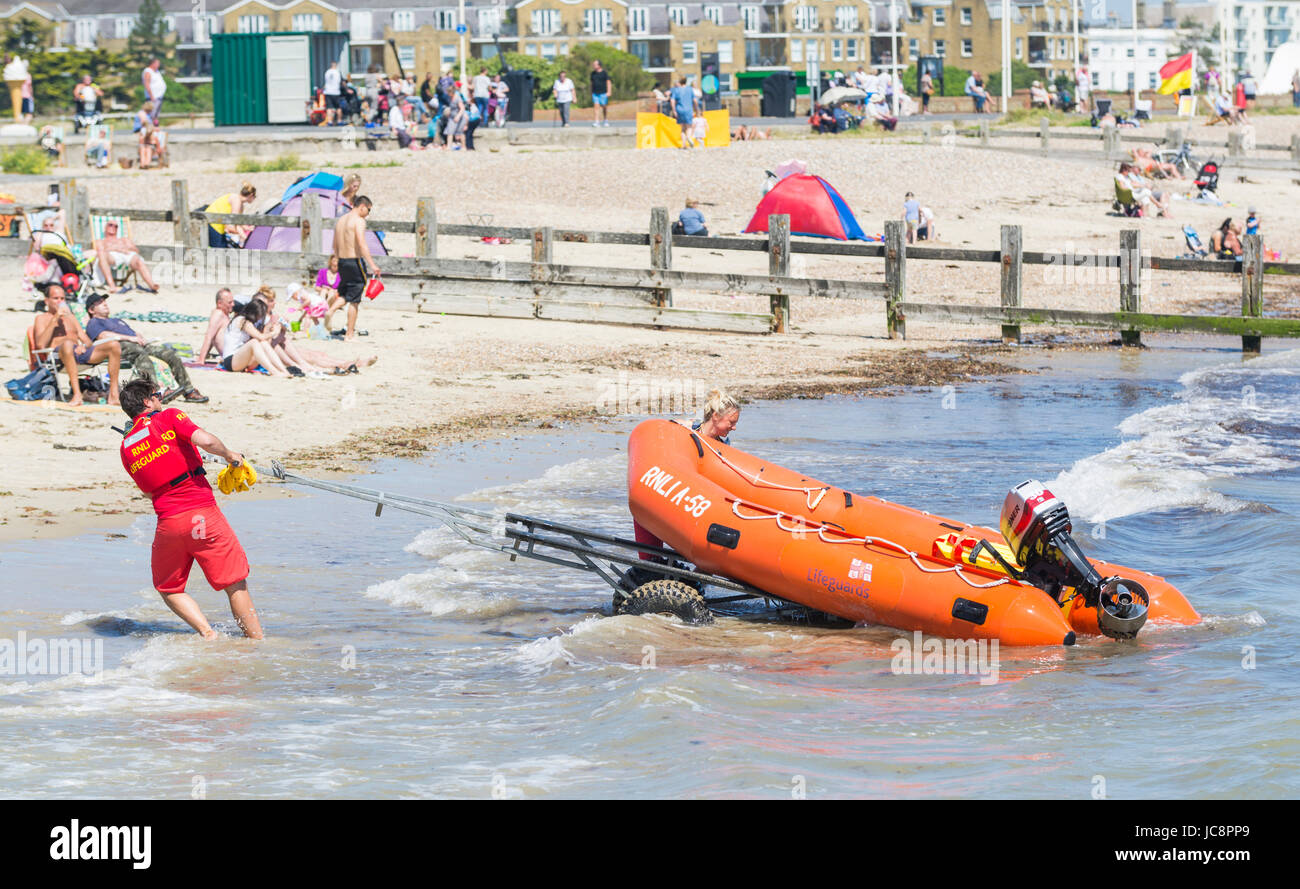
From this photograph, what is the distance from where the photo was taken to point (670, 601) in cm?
815

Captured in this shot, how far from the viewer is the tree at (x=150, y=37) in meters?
74.0

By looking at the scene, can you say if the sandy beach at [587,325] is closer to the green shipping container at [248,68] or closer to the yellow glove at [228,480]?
the yellow glove at [228,480]

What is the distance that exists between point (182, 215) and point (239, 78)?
830 inches

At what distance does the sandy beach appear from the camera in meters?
12.0

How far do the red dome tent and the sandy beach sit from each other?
54cm

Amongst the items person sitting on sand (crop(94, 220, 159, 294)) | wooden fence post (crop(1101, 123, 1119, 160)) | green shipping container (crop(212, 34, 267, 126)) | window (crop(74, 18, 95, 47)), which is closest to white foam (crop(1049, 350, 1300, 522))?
person sitting on sand (crop(94, 220, 159, 294))

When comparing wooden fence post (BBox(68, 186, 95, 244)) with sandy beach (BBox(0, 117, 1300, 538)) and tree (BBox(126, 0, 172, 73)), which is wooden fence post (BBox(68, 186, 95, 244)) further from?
tree (BBox(126, 0, 172, 73))

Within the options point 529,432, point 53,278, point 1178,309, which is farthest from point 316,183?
point 1178,309

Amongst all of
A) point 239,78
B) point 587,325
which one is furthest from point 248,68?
point 587,325

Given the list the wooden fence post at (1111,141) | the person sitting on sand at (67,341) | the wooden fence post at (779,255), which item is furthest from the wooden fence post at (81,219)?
the wooden fence post at (1111,141)

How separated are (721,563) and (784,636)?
530 mm

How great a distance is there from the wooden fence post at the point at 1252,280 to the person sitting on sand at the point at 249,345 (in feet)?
33.9
